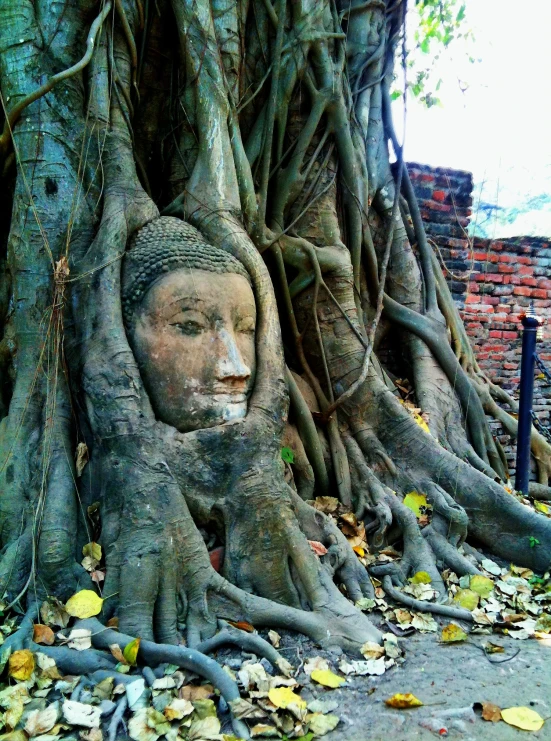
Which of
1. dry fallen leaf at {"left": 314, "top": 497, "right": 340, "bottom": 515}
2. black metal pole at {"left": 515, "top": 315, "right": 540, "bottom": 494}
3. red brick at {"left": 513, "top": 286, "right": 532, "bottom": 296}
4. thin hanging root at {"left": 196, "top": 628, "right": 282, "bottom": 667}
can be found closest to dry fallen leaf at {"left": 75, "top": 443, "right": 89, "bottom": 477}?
thin hanging root at {"left": 196, "top": 628, "right": 282, "bottom": 667}

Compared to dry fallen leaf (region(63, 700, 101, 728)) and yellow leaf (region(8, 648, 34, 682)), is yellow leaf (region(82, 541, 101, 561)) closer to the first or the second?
yellow leaf (region(8, 648, 34, 682))

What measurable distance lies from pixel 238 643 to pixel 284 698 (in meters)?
0.33

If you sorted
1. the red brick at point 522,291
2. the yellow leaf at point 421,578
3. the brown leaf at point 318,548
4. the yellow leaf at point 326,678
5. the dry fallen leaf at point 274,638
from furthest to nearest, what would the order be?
1. the red brick at point 522,291
2. the yellow leaf at point 421,578
3. the brown leaf at point 318,548
4. the dry fallen leaf at point 274,638
5. the yellow leaf at point 326,678

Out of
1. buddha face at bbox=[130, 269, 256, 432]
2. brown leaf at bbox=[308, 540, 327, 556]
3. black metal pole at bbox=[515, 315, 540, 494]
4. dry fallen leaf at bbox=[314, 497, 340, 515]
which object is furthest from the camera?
black metal pole at bbox=[515, 315, 540, 494]

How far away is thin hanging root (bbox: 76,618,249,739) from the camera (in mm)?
1982

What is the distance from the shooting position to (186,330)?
2746mm

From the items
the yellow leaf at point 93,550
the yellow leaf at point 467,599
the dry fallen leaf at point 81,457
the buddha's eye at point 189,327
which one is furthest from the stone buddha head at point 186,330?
the yellow leaf at point 467,599

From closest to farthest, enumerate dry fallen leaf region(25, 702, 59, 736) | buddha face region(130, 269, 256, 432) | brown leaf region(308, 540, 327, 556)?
dry fallen leaf region(25, 702, 59, 736) → buddha face region(130, 269, 256, 432) → brown leaf region(308, 540, 327, 556)

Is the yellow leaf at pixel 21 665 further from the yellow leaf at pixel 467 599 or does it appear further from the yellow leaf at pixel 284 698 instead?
the yellow leaf at pixel 467 599

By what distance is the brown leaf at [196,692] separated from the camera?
201 cm

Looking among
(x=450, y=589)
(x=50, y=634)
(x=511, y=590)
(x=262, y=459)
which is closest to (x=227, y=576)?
(x=262, y=459)

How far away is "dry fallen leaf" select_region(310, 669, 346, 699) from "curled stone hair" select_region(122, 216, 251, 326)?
5.36 feet

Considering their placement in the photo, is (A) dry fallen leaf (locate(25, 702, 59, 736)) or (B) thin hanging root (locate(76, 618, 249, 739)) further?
(B) thin hanging root (locate(76, 618, 249, 739))

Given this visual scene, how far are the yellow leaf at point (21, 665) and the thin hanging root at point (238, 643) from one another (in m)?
0.57
